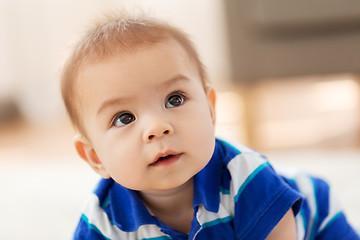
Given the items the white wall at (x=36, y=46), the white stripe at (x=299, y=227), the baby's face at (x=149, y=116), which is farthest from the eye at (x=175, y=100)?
the white wall at (x=36, y=46)

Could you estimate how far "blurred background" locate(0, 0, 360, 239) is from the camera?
1.14 m

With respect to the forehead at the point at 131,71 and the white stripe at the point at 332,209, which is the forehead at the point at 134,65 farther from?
the white stripe at the point at 332,209

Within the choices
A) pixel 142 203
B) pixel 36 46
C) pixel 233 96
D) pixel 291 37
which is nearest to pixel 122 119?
pixel 142 203

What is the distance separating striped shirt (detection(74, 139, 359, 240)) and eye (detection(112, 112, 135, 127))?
0.13 m

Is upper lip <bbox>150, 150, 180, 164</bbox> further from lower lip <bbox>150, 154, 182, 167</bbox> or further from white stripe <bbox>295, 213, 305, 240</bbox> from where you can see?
white stripe <bbox>295, 213, 305, 240</bbox>

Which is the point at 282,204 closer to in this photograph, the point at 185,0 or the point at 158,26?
the point at 158,26

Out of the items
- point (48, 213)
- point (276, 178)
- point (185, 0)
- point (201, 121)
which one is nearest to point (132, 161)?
point (201, 121)

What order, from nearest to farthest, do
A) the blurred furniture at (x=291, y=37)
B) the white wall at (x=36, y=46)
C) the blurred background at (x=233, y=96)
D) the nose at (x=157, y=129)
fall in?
the nose at (x=157, y=129), the blurred background at (x=233, y=96), the blurred furniture at (x=291, y=37), the white wall at (x=36, y=46)

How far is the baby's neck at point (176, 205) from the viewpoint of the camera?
0.69 metres

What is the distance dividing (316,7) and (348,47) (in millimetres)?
161

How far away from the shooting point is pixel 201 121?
1.97ft

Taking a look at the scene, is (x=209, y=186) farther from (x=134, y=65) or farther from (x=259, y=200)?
(x=134, y=65)

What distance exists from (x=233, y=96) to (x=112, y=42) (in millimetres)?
1608

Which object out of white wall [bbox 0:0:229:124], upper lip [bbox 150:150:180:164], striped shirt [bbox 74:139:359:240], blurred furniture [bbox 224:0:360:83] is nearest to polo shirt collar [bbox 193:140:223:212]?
striped shirt [bbox 74:139:359:240]
